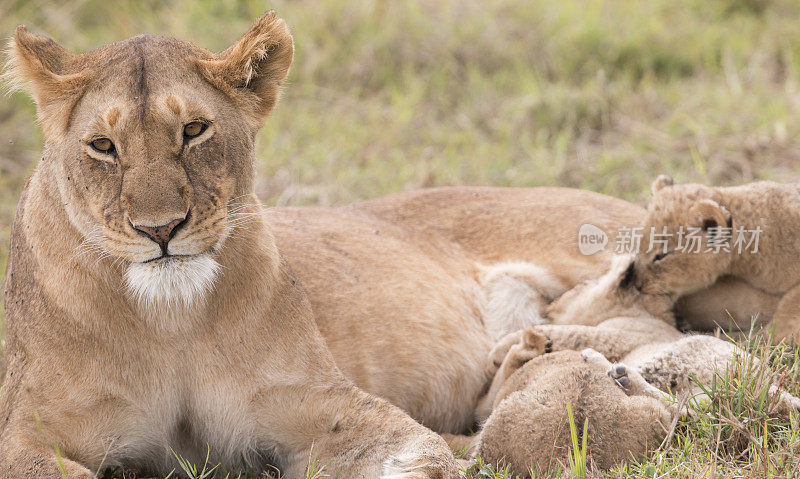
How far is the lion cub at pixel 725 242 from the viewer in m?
4.08

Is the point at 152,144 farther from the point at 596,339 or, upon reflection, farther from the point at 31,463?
the point at 596,339

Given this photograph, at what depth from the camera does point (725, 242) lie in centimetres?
412

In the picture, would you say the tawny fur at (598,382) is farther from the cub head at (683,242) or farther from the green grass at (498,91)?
the green grass at (498,91)

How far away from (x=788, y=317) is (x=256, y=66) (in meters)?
2.44

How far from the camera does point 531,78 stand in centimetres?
799

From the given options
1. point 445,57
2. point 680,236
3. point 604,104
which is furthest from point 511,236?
point 445,57

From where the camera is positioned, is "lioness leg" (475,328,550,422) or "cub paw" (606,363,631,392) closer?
"cub paw" (606,363,631,392)

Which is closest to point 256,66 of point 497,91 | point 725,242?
point 725,242

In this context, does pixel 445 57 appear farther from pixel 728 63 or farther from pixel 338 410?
pixel 338 410

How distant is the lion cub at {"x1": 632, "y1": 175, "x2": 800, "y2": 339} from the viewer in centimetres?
408

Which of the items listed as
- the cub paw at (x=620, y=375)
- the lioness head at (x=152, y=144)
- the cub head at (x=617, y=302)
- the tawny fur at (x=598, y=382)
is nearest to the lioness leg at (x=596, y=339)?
the tawny fur at (x=598, y=382)

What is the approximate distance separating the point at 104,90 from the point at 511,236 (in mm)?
2433

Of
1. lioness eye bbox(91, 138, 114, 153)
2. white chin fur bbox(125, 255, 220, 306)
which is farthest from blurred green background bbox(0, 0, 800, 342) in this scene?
lioness eye bbox(91, 138, 114, 153)

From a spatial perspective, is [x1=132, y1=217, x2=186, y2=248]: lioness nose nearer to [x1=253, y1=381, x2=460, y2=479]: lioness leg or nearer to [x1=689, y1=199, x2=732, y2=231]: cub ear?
[x1=253, y1=381, x2=460, y2=479]: lioness leg
